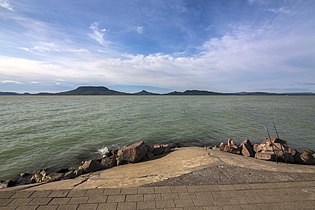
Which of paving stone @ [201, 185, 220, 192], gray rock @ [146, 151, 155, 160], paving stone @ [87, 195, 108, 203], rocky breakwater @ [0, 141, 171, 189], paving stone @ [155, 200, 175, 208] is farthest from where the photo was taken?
gray rock @ [146, 151, 155, 160]

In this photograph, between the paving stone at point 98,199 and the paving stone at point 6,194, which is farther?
the paving stone at point 6,194

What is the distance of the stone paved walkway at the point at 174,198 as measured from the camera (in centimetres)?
479

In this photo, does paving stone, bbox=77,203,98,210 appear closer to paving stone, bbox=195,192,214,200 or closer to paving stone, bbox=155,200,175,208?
paving stone, bbox=155,200,175,208

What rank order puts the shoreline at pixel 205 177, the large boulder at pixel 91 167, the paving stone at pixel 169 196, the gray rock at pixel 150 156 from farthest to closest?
the gray rock at pixel 150 156 → the large boulder at pixel 91 167 → the shoreline at pixel 205 177 → the paving stone at pixel 169 196

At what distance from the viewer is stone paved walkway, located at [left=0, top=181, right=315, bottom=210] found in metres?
4.79

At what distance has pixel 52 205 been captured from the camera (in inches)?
191

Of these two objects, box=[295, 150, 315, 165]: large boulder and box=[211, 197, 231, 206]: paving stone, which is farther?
box=[295, 150, 315, 165]: large boulder

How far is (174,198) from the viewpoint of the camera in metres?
5.14

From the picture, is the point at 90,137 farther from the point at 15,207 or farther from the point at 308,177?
the point at 308,177

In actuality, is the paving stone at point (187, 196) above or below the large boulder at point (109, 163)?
above

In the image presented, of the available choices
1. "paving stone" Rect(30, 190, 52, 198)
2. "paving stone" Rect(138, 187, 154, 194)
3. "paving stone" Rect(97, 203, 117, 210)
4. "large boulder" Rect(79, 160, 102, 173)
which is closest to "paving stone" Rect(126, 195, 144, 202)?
"paving stone" Rect(138, 187, 154, 194)

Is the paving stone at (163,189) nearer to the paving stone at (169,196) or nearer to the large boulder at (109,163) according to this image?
the paving stone at (169,196)

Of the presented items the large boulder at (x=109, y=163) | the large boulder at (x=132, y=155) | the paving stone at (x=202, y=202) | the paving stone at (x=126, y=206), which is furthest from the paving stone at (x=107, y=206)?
the large boulder at (x=132, y=155)

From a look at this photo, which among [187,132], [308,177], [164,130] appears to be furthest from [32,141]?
[308,177]
